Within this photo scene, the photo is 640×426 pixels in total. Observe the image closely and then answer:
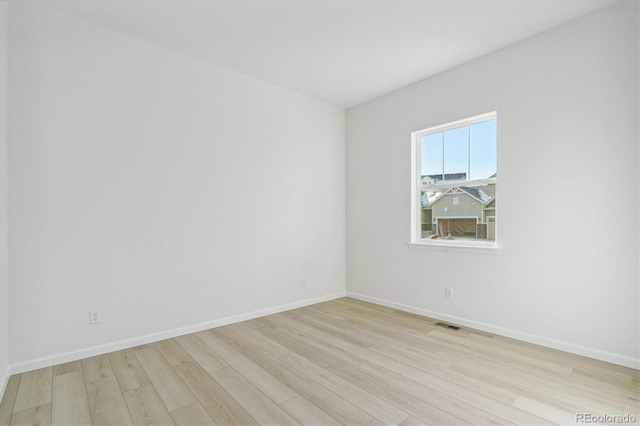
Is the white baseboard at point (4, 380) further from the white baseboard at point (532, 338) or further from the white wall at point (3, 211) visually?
the white baseboard at point (532, 338)

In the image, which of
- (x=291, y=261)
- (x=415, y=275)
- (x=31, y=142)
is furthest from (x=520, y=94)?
(x=31, y=142)

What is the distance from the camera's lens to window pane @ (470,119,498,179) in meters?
3.31

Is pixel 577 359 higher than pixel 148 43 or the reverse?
the reverse

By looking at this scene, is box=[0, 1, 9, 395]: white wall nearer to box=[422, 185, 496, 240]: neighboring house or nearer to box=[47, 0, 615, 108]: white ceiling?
box=[47, 0, 615, 108]: white ceiling

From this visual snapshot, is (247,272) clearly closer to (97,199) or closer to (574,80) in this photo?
(97,199)

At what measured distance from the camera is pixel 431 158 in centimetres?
393

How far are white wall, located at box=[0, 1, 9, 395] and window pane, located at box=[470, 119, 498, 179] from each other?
404 cm

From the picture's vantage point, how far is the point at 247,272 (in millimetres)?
3723

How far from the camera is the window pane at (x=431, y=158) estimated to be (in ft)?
12.6

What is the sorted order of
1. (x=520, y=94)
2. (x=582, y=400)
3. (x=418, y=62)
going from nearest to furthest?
1. (x=582, y=400)
2. (x=520, y=94)
3. (x=418, y=62)

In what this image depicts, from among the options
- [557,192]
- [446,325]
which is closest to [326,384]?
[446,325]

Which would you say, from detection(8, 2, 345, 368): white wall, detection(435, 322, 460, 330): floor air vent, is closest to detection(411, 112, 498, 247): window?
detection(435, 322, 460, 330): floor air vent

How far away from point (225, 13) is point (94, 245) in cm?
220

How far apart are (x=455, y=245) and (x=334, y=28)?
8.18 ft
